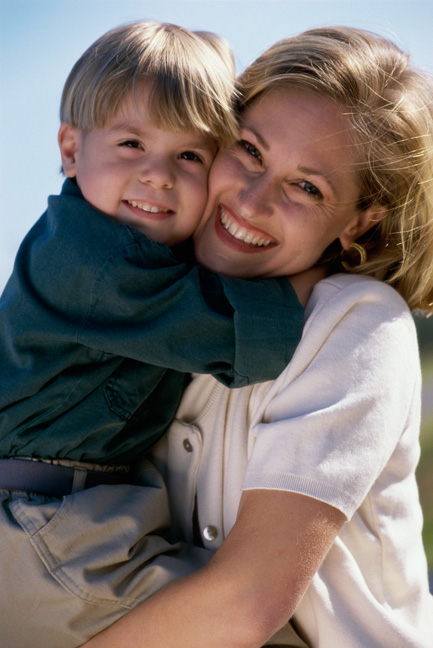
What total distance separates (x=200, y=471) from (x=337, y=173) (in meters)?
0.94

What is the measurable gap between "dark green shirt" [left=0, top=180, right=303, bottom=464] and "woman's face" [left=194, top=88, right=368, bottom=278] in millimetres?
145

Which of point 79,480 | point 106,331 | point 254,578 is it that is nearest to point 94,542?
point 79,480

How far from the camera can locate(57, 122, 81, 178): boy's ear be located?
7.00 ft

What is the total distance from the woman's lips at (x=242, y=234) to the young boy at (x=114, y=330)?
0.09 m

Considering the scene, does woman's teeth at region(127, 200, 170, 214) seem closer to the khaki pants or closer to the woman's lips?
the woman's lips

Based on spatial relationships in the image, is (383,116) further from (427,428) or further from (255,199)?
(427,428)

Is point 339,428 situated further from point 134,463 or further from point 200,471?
point 134,463

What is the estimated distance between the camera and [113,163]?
1970 millimetres

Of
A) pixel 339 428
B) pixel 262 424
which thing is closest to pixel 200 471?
pixel 262 424

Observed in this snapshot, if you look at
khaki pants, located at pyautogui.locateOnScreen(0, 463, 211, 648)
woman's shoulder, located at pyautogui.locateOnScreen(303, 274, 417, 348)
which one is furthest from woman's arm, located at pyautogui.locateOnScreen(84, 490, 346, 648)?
woman's shoulder, located at pyautogui.locateOnScreen(303, 274, 417, 348)

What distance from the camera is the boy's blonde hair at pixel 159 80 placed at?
1.96 m

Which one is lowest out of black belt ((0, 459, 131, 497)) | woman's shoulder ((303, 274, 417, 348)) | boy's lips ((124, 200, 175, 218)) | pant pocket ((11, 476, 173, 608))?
pant pocket ((11, 476, 173, 608))

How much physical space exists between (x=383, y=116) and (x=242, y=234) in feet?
1.74

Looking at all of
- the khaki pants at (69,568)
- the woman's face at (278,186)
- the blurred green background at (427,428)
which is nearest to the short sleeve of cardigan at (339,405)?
the woman's face at (278,186)
